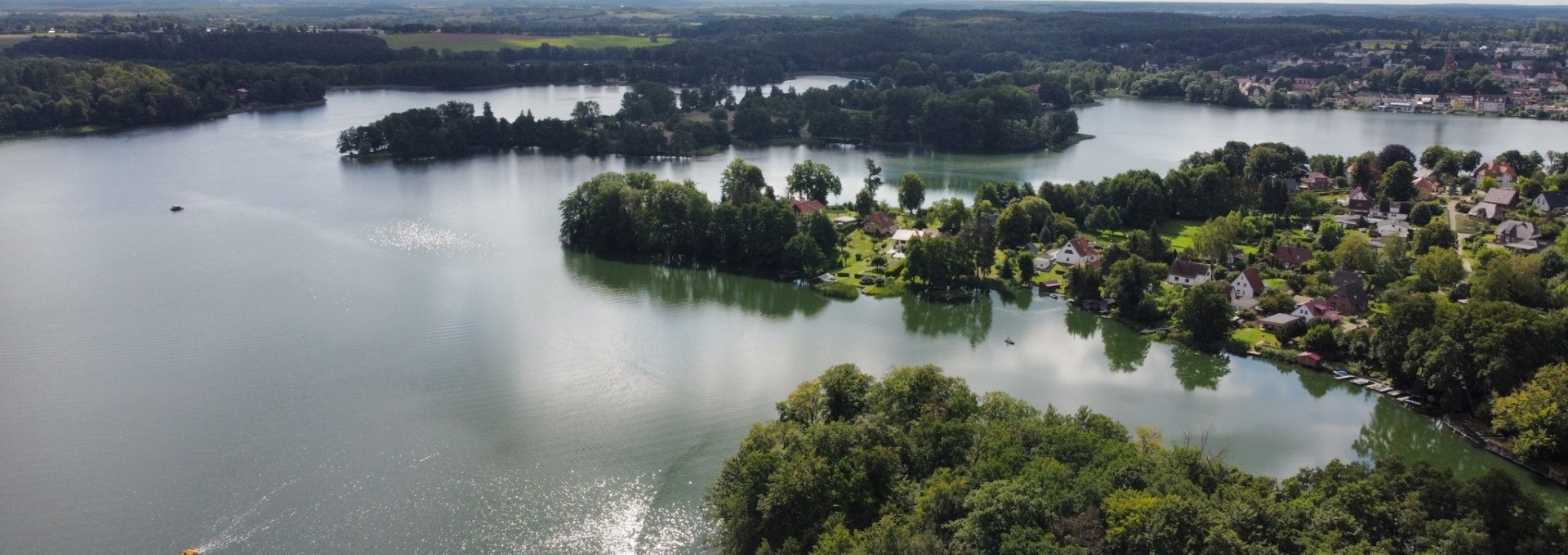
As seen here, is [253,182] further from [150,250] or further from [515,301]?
[515,301]

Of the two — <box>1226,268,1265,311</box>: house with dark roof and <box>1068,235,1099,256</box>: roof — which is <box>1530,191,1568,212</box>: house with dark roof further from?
<box>1068,235,1099,256</box>: roof

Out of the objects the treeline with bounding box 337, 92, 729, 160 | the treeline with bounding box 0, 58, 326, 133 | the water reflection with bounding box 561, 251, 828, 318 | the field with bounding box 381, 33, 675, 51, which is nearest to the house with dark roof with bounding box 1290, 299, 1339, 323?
the water reflection with bounding box 561, 251, 828, 318

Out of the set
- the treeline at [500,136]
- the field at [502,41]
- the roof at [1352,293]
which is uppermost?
the field at [502,41]

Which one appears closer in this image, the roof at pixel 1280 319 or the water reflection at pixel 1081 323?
the roof at pixel 1280 319

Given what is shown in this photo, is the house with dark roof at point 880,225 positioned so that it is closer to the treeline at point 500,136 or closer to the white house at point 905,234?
the white house at point 905,234

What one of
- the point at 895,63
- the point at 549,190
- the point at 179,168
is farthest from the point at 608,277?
the point at 895,63

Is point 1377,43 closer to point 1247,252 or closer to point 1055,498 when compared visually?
point 1247,252

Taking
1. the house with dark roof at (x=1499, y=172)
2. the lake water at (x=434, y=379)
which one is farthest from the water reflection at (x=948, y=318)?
the house with dark roof at (x=1499, y=172)
